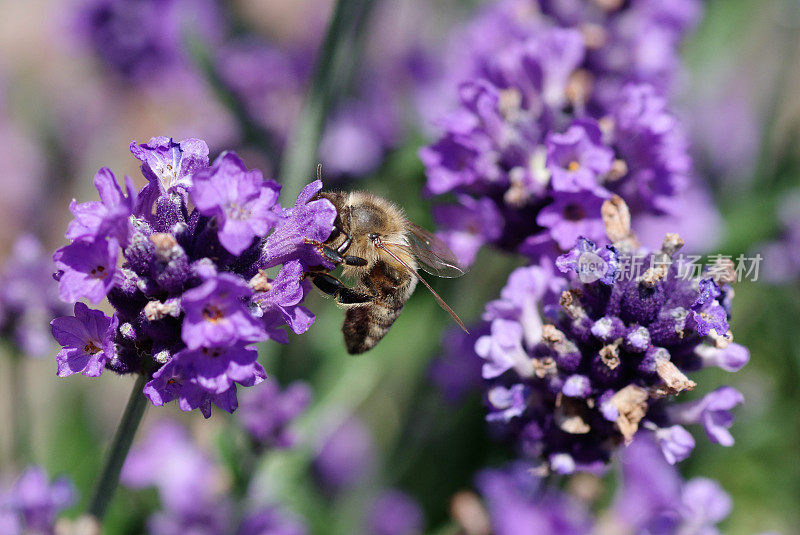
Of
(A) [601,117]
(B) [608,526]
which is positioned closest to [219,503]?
(B) [608,526]

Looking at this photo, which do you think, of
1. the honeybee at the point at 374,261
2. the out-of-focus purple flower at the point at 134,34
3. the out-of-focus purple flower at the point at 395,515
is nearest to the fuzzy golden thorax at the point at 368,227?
the honeybee at the point at 374,261

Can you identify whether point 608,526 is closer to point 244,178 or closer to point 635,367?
point 635,367

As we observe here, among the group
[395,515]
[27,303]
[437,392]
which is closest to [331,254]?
[27,303]

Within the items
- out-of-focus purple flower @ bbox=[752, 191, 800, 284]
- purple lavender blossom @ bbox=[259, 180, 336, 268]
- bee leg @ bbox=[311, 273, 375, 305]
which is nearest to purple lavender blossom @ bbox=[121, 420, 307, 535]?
bee leg @ bbox=[311, 273, 375, 305]

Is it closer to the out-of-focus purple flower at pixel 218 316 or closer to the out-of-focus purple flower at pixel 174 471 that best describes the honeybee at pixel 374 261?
the out-of-focus purple flower at pixel 218 316

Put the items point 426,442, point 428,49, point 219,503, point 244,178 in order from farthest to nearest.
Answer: point 428,49 → point 426,442 → point 219,503 → point 244,178
